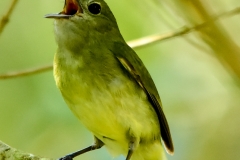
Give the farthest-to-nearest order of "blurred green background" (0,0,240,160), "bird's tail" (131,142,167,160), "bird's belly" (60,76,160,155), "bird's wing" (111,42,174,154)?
"blurred green background" (0,0,240,160) < "bird's tail" (131,142,167,160) < "bird's wing" (111,42,174,154) < "bird's belly" (60,76,160,155)

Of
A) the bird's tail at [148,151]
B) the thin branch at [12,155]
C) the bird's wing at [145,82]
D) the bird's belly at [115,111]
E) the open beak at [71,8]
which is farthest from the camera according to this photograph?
the bird's tail at [148,151]

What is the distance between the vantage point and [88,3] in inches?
162

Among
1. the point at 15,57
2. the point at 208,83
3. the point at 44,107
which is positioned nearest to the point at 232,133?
the point at 208,83

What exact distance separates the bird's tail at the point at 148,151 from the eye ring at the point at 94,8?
1110 mm

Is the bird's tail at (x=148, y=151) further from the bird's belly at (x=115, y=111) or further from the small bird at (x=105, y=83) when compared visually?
the bird's belly at (x=115, y=111)

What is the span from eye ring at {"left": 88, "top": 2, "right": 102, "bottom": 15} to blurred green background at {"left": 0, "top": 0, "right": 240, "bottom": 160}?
111 cm

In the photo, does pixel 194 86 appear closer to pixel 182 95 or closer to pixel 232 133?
pixel 182 95

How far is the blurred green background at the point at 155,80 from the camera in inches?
222

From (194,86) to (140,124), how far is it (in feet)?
7.84

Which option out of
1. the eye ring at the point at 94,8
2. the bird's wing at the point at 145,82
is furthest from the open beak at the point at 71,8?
the bird's wing at the point at 145,82

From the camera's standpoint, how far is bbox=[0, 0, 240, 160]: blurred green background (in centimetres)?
564

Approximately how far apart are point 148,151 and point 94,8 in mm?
1212

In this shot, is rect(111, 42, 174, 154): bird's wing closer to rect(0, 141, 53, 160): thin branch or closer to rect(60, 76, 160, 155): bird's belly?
rect(60, 76, 160, 155): bird's belly

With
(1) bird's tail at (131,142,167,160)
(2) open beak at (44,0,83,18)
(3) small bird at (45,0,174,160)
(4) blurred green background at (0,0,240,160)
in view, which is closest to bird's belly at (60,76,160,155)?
(3) small bird at (45,0,174,160)
